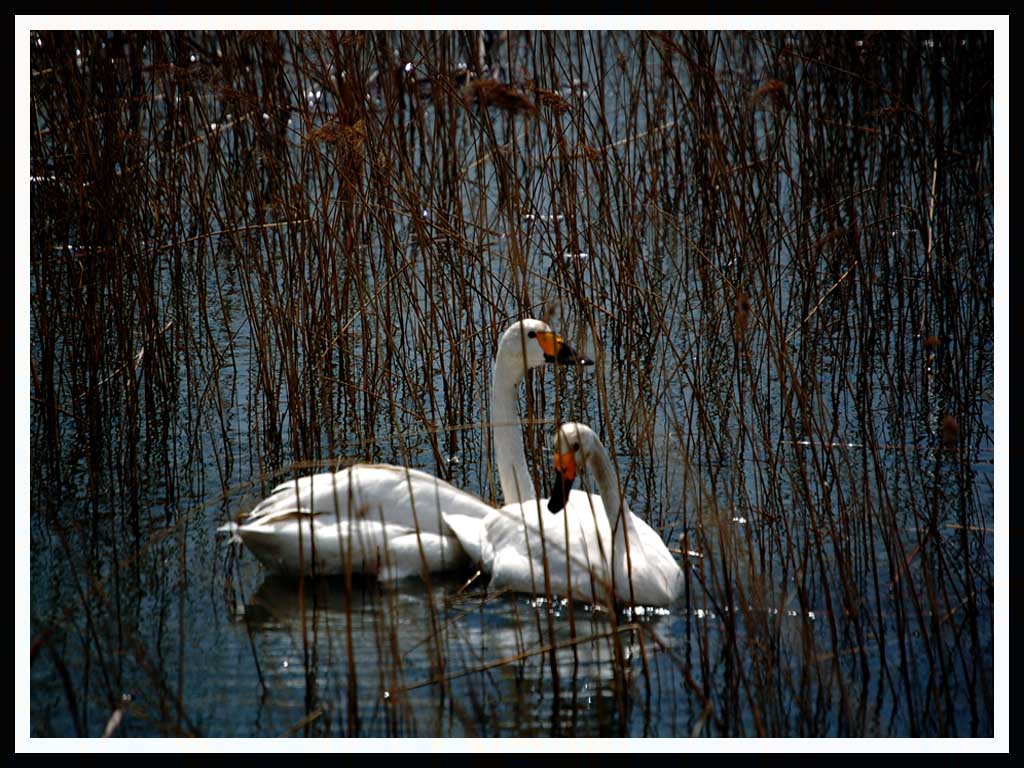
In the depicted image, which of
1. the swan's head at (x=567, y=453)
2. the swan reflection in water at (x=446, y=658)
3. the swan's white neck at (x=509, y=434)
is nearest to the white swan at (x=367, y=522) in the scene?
the swan reflection in water at (x=446, y=658)

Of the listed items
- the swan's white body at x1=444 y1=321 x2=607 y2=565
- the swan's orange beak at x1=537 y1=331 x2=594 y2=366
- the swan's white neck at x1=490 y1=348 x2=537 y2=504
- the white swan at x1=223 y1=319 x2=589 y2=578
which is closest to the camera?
the white swan at x1=223 y1=319 x2=589 y2=578

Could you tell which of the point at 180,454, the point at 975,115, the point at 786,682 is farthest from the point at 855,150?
the point at 786,682

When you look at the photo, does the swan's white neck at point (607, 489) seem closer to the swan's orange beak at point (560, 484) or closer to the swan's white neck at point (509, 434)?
the swan's orange beak at point (560, 484)

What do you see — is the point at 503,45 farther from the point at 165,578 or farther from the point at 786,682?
the point at 786,682

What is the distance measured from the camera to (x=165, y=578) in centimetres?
551

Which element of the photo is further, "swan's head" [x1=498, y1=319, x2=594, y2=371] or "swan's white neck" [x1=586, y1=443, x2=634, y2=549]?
"swan's head" [x1=498, y1=319, x2=594, y2=371]

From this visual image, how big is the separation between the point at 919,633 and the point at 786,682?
796mm

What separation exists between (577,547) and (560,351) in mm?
1108

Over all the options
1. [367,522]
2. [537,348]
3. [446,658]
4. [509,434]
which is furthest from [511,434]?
[446,658]

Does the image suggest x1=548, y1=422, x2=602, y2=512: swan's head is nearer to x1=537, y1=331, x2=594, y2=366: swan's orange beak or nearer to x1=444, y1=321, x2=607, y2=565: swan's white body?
x1=444, y1=321, x2=607, y2=565: swan's white body

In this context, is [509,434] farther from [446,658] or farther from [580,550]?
[446,658]

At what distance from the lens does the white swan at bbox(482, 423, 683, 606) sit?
523 centimetres

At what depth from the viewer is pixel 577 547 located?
545 cm

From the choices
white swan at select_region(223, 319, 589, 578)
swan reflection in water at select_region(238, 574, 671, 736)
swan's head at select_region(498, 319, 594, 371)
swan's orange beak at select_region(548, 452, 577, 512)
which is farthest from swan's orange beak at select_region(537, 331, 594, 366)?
swan reflection in water at select_region(238, 574, 671, 736)
